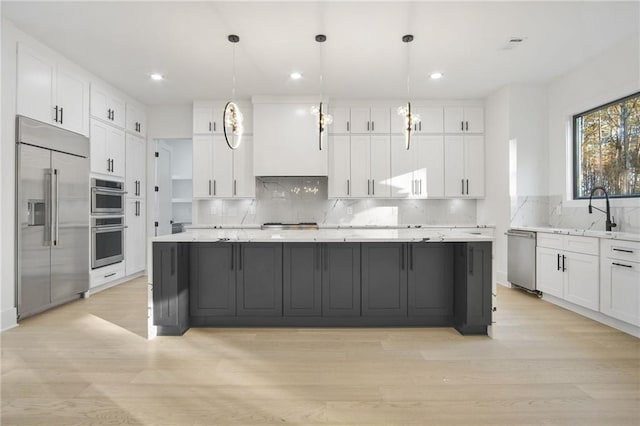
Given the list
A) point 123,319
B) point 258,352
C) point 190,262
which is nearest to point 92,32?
point 190,262

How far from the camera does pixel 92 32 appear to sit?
11.2ft

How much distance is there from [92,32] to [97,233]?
8.15 feet

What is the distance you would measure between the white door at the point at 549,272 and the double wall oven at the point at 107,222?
580 centimetres

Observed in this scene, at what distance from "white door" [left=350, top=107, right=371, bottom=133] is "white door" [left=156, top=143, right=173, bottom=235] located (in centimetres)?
351

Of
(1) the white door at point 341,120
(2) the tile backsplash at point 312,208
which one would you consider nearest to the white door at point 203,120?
(2) the tile backsplash at point 312,208

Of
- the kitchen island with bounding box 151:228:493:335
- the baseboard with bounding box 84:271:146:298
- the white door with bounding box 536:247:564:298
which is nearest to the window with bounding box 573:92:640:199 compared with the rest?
the white door with bounding box 536:247:564:298

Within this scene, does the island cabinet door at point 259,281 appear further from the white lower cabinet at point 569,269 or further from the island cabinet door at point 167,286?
the white lower cabinet at point 569,269

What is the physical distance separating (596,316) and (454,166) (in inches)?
115

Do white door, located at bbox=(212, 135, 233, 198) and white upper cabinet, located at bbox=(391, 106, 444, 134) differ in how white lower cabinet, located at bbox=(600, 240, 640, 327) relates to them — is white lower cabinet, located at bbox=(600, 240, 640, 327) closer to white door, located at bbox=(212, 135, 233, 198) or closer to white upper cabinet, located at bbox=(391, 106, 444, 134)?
white upper cabinet, located at bbox=(391, 106, 444, 134)

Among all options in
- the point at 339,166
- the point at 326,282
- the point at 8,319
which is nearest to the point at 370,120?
the point at 339,166

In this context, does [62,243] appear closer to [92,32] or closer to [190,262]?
[190,262]

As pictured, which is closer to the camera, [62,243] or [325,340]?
[325,340]

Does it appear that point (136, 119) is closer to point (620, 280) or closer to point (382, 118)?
point (382, 118)

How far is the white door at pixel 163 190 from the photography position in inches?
235
